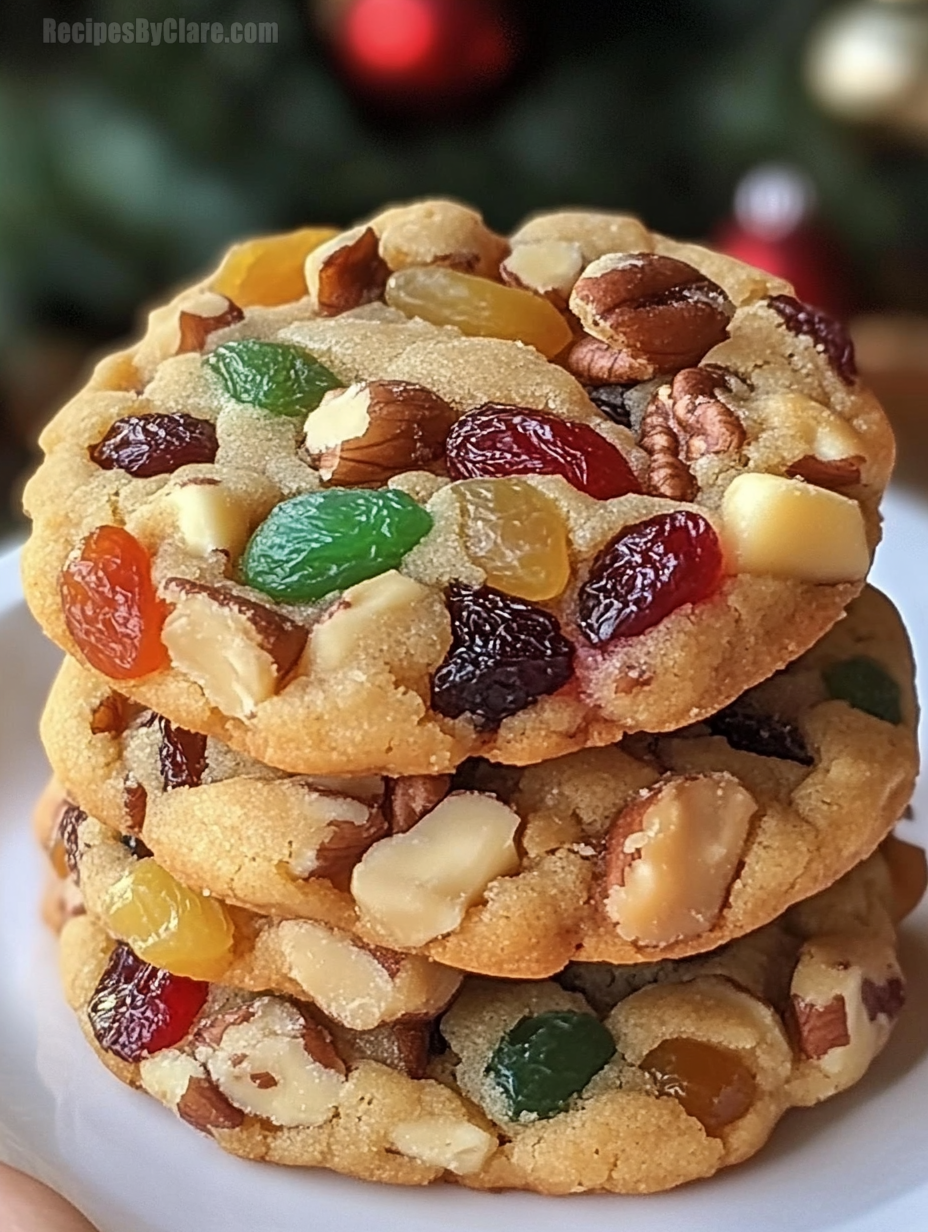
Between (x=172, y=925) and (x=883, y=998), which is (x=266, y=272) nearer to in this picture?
(x=172, y=925)

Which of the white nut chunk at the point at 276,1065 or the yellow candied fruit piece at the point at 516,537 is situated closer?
the yellow candied fruit piece at the point at 516,537

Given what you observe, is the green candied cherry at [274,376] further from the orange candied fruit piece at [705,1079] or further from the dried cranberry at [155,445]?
the orange candied fruit piece at [705,1079]

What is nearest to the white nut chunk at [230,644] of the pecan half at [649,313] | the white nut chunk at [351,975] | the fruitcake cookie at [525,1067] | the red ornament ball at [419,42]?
the white nut chunk at [351,975]

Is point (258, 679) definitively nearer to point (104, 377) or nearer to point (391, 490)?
point (391, 490)

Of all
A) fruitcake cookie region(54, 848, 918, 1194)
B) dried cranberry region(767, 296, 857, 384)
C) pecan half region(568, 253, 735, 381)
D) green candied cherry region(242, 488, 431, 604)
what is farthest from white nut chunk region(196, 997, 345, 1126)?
dried cranberry region(767, 296, 857, 384)

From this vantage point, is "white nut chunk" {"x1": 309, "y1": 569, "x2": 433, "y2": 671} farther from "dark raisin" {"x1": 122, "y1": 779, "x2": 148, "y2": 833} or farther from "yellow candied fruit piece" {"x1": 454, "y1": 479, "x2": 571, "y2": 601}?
"dark raisin" {"x1": 122, "y1": 779, "x2": 148, "y2": 833}
